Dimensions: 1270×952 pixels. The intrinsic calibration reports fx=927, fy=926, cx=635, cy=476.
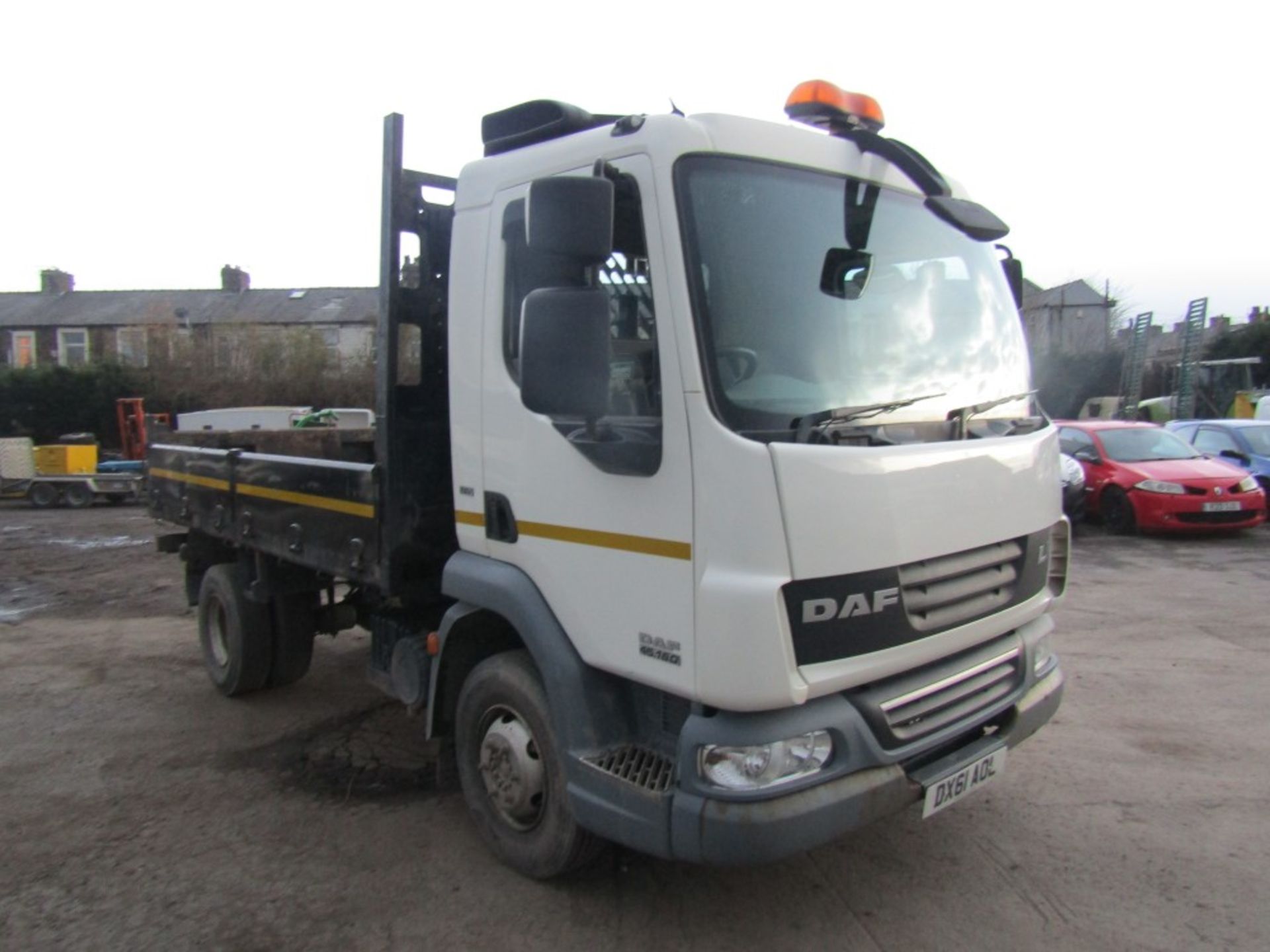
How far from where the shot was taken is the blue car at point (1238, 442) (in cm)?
1323

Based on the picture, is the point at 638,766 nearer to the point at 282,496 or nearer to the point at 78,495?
the point at 282,496

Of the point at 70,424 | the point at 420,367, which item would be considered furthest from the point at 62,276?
the point at 420,367

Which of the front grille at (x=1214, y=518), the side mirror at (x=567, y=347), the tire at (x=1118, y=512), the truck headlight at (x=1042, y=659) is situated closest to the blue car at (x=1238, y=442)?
the front grille at (x=1214, y=518)

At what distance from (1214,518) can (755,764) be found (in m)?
11.2

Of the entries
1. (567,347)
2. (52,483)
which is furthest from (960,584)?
(52,483)

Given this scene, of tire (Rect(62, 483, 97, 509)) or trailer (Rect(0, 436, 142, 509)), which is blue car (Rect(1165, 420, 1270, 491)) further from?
tire (Rect(62, 483, 97, 509))

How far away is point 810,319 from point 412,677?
7.90 feet

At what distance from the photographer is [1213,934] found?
3.10m

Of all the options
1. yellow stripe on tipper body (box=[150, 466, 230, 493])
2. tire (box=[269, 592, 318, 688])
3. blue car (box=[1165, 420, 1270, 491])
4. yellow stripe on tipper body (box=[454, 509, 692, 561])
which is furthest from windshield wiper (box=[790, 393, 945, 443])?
blue car (box=[1165, 420, 1270, 491])

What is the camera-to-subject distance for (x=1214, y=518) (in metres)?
11.5

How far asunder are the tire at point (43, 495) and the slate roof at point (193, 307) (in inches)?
859

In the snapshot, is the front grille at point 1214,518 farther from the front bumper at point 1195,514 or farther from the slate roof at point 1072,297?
the slate roof at point 1072,297

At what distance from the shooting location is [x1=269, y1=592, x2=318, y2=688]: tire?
5742 millimetres

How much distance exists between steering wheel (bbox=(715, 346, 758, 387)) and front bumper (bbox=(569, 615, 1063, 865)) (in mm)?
987
